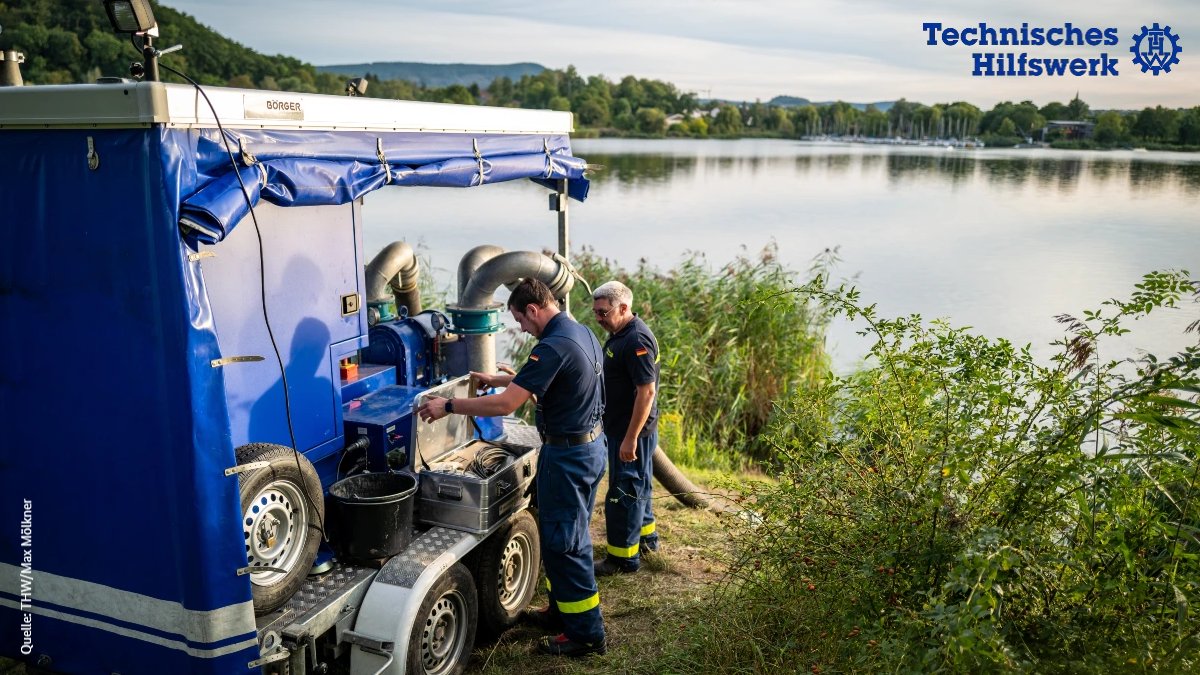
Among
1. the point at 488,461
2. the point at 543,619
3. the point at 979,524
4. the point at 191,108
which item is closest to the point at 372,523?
the point at 488,461

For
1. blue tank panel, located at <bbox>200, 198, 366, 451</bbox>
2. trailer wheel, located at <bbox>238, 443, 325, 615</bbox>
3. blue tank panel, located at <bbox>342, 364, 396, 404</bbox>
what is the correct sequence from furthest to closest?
blue tank panel, located at <bbox>342, 364, 396, 404</bbox>
blue tank panel, located at <bbox>200, 198, 366, 451</bbox>
trailer wheel, located at <bbox>238, 443, 325, 615</bbox>

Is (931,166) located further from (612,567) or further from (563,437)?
(563,437)

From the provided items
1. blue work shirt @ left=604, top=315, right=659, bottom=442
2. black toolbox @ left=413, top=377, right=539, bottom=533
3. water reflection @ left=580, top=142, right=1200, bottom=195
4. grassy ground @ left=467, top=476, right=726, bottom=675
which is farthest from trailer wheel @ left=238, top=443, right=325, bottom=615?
water reflection @ left=580, top=142, right=1200, bottom=195

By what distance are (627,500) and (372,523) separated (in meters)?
2.02

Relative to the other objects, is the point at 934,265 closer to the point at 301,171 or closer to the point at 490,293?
the point at 490,293

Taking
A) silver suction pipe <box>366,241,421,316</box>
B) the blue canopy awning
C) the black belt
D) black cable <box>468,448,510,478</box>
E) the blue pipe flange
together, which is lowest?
black cable <box>468,448,510,478</box>

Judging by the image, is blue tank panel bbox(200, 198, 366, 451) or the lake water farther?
the lake water

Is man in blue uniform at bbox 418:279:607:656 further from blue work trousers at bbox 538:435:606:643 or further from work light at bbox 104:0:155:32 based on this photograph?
work light at bbox 104:0:155:32

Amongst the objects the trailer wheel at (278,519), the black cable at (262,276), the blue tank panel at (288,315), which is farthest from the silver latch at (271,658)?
the blue tank panel at (288,315)

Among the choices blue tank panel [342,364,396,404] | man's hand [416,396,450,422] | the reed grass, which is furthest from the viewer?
the reed grass

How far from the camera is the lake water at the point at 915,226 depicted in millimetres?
13250

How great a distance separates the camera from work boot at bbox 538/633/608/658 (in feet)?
15.2

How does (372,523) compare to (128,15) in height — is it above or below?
below

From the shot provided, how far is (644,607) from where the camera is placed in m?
5.19
